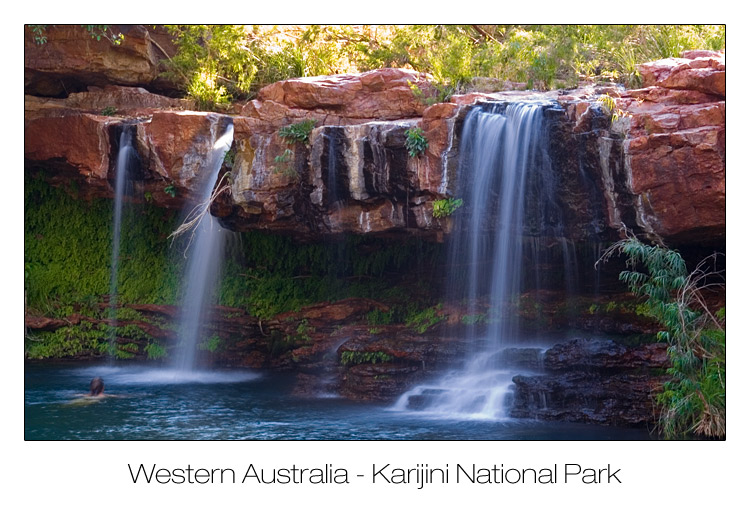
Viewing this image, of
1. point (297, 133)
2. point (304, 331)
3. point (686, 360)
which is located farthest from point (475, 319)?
point (686, 360)

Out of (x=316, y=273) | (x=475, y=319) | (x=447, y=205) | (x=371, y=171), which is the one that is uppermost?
(x=371, y=171)

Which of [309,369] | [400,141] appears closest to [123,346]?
[309,369]

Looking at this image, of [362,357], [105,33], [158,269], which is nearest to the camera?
[362,357]

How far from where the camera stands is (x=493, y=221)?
11094 millimetres

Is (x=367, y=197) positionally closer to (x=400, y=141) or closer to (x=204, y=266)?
(x=400, y=141)

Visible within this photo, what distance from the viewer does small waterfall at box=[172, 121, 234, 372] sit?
13.8 m

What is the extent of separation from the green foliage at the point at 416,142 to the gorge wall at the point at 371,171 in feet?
0.26

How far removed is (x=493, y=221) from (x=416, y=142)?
1602 millimetres

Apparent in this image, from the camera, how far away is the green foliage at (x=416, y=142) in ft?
35.6

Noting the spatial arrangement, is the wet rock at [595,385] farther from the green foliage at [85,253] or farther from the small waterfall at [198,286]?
the green foliage at [85,253]

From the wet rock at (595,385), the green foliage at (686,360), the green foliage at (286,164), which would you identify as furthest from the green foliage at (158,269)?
the green foliage at (686,360)

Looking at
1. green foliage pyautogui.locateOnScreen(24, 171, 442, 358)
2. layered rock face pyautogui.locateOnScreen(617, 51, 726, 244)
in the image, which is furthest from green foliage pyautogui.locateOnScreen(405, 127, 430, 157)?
layered rock face pyautogui.locateOnScreen(617, 51, 726, 244)

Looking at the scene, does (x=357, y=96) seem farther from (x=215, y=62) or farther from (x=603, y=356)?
(x=603, y=356)
